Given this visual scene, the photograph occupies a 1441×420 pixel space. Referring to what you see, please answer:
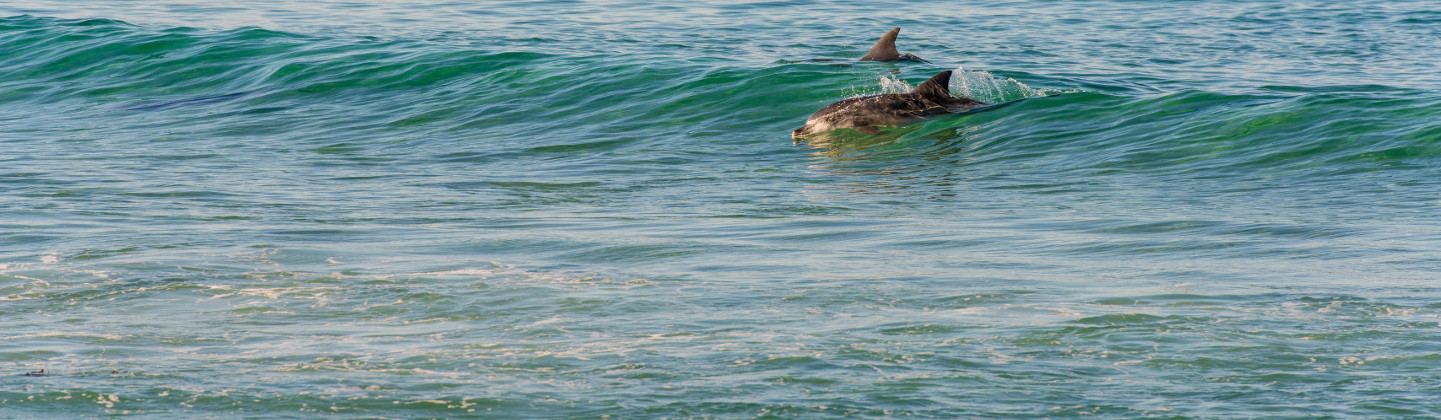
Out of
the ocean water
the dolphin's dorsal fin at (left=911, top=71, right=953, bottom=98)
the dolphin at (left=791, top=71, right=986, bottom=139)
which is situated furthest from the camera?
the dolphin's dorsal fin at (left=911, top=71, right=953, bottom=98)

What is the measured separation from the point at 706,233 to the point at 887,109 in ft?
17.0

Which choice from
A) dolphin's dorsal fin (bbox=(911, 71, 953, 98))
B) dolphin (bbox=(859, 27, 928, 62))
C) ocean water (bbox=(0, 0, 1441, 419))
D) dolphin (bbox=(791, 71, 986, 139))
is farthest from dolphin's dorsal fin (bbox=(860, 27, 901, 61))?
dolphin's dorsal fin (bbox=(911, 71, 953, 98))

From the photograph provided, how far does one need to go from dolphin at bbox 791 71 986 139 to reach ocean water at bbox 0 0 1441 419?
168 millimetres

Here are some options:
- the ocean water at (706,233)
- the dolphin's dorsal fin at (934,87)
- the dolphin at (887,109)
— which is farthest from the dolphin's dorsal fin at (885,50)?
the dolphin's dorsal fin at (934,87)

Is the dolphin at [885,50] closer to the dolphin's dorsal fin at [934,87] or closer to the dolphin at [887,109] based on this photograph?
the dolphin at [887,109]

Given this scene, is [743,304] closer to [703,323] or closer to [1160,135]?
[703,323]

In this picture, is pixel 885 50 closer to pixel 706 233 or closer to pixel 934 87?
pixel 934 87

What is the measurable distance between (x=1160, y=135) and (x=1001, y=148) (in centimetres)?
131

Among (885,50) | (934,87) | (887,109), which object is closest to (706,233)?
(887,109)

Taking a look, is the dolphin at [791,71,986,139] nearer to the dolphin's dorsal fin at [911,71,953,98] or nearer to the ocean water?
the dolphin's dorsal fin at [911,71,953,98]

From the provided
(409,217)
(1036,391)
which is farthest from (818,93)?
Answer: (1036,391)

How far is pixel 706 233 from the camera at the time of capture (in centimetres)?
720

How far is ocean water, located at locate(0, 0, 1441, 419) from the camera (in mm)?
4172

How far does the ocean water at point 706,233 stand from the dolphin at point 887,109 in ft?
0.55
